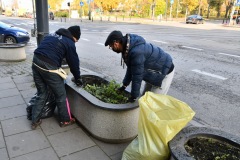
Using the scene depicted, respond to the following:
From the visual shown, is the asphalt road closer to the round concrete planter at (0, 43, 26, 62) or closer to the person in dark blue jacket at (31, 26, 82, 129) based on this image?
the person in dark blue jacket at (31, 26, 82, 129)

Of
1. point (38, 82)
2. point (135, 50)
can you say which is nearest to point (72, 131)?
point (38, 82)

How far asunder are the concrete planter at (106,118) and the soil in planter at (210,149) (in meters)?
0.94

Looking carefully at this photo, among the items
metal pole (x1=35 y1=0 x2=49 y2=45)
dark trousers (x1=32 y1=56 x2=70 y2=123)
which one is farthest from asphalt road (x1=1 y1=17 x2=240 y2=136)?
metal pole (x1=35 y1=0 x2=49 y2=45)

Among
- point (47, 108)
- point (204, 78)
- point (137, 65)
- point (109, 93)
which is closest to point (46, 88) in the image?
point (47, 108)

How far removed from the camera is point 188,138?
233 centimetres

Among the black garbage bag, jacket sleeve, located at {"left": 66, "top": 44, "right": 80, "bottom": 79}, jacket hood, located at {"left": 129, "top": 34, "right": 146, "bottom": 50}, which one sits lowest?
the black garbage bag

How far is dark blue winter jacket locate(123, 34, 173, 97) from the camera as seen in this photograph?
286cm

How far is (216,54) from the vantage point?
11.0 m

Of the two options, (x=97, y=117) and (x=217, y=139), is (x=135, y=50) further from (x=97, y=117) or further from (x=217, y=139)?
(x=217, y=139)

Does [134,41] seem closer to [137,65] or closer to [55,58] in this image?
[137,65]

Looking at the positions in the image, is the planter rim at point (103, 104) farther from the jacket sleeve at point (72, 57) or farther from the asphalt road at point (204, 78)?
the asphalt road at point (204, 78)

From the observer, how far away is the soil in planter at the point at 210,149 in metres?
2.14

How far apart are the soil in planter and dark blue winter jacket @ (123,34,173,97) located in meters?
0.97

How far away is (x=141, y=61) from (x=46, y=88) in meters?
1.58
